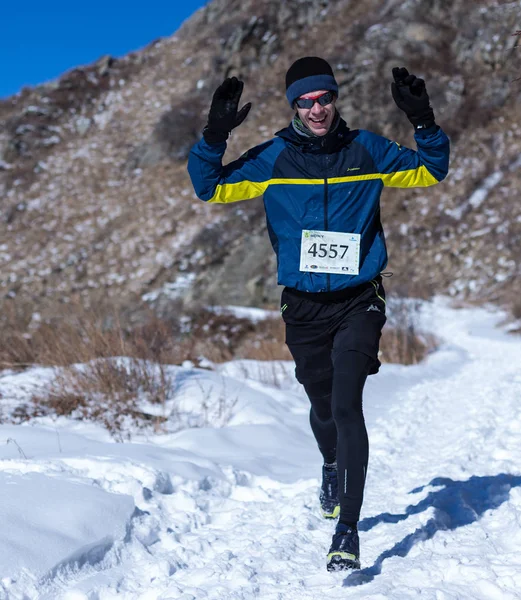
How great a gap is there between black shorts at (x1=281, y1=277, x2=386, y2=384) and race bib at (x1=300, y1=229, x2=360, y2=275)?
0.12m

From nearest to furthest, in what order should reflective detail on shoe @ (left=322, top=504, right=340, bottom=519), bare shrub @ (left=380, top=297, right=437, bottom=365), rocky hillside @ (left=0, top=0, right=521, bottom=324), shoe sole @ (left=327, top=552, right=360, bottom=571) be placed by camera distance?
shoe sole @ (left=327, top=552, right=360, bottom=571), reflective detail on shoe @ (left=322, top=504, right=340, bottom=519), bare shrub @ (left=380, top=297, right=437, bottom=365), rocky hillside @ (left=0, top=0, right=521, bottom=324)

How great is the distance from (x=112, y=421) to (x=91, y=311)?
1577mm

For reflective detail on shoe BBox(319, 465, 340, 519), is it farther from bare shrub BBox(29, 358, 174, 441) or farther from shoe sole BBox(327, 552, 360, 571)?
bare shrub BBox(29, 358, 174, 441)

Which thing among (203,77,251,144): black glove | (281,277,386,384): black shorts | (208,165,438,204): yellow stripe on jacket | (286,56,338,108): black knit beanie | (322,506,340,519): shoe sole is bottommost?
(322,506,340,519): shoe sole

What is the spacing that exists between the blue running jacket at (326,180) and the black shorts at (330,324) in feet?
0.23

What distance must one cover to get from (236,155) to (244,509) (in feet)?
63.8

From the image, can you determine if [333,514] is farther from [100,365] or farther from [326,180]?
[100,365]

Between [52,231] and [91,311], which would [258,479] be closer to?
[91,311]

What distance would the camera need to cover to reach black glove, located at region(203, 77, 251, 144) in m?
2.77

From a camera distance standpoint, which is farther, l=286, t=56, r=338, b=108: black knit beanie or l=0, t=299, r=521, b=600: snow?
l=286, t=56, r=338, b=108: black knit beanie

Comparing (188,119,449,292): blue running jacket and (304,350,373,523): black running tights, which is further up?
(188,119,449,292): blue running jacket

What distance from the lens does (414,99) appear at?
2.67 metres

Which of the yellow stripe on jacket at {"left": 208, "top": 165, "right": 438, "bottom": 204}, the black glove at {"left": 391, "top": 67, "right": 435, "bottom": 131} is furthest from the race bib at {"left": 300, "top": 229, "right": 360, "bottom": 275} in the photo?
the black glove at {"left": 391, "top": 67, "right": 435, "bottom": 131}

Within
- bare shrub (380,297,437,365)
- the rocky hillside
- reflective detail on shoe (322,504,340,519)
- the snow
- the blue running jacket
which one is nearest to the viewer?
the snow
